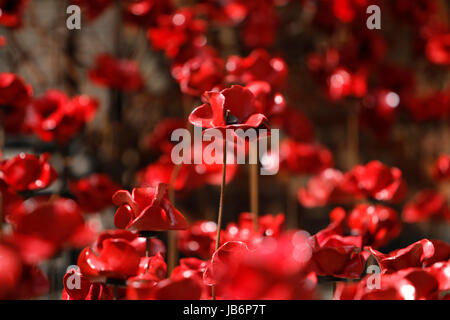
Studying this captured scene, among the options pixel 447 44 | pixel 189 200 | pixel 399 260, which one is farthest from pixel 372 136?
pixel 399 260

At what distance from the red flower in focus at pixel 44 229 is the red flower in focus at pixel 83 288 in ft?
0.46

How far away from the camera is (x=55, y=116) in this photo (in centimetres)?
73

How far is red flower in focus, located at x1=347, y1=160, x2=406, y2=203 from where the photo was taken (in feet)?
1.96

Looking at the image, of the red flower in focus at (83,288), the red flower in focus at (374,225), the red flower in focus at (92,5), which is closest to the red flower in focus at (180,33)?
the red flower in focus at (92,5)

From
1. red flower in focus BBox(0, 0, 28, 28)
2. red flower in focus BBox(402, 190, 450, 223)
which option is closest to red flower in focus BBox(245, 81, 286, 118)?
red flower in focus BBox(0, 0, 28, 28)

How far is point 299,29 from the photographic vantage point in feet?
4.41

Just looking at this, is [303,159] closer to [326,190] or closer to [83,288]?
[326,190]

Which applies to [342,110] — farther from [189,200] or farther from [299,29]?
[189,200]

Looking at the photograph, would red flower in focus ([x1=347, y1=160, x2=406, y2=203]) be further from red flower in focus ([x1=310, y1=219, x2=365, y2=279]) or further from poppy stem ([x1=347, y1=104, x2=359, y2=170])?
poppy stem ([x1=347, y1=104, x2=359, y2=170])

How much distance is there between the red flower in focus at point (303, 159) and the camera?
1026mm

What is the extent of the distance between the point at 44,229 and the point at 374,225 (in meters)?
0.38

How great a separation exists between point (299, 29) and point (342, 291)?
114 cm

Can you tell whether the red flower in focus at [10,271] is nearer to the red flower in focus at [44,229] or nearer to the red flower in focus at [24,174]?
the red flower in focus at [44,229]

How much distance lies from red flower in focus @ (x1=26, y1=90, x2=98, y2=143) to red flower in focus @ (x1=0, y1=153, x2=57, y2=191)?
251 millimetres
